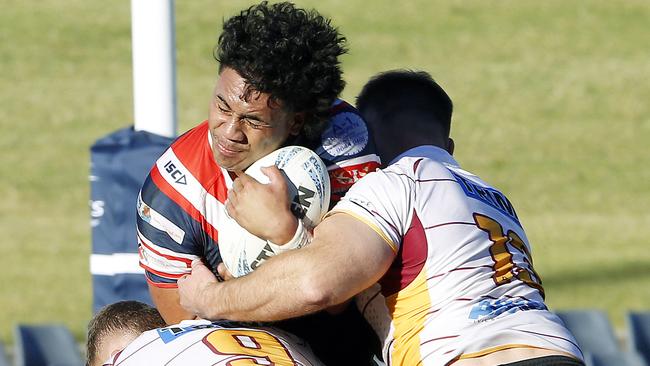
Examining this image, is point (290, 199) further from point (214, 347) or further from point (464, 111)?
point (464, 111)

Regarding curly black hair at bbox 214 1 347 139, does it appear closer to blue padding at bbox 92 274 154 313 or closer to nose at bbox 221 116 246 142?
nose at bbox 221 116 246 142

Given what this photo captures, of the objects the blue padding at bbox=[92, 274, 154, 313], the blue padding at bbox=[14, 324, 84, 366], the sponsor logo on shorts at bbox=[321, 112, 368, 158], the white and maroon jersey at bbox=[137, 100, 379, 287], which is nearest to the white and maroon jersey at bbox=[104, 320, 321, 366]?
the white and maroon jersey at bbox=[137, 100, 379, 287]

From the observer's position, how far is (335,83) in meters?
3.79

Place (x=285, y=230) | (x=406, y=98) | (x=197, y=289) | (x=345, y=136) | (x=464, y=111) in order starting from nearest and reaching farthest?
(x=285, y=230), (x=197, y=289), (x=345, y=136), (x=406, y=98), (x=464, y=111)

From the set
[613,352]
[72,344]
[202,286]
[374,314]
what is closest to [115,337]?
[202,286]

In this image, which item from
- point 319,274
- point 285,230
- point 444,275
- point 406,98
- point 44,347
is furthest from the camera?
point 44,347

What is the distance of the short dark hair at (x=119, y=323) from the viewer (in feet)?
13.9

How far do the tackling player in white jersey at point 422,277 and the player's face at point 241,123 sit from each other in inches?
4.2

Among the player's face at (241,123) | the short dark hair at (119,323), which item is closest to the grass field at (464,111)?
the short dark hair at (119,323)

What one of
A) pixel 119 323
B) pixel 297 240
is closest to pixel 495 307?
pixel 297 240

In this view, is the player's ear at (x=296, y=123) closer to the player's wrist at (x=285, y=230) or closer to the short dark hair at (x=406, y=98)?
the player's wrist at (x=285, y=230)

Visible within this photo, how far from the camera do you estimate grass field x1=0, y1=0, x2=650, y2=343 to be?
1228 cm

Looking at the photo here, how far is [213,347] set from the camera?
351cm

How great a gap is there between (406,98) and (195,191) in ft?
2.63
